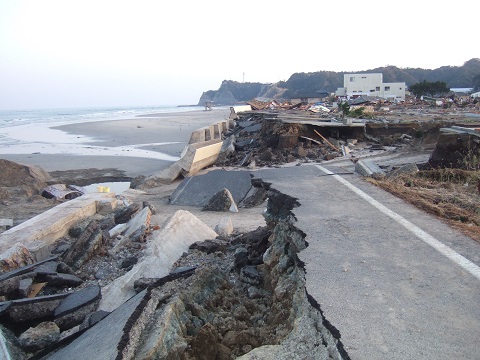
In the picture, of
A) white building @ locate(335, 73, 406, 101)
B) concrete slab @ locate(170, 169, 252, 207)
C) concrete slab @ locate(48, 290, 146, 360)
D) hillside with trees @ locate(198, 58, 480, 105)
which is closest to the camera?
concrete slab @ locate(48, 290, 146, 360)

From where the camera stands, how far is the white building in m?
74.9

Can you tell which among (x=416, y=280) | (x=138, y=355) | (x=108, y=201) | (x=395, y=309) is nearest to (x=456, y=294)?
(x=416, y=280)

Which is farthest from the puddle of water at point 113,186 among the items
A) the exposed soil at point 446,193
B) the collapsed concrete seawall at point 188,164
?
the exposed soil at point 446,193

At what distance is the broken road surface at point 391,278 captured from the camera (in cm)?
243

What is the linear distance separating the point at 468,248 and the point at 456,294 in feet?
3.50

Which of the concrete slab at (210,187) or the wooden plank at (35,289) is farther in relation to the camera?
the concrete slab at (210,187)

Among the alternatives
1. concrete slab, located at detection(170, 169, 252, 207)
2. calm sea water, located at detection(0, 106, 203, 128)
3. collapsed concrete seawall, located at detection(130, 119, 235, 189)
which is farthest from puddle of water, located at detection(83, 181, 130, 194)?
calm sea water, located at detection(0, 106, 203, 128)

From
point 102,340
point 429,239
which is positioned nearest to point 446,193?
point 429,239

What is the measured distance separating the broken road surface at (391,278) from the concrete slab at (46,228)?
3688 mm

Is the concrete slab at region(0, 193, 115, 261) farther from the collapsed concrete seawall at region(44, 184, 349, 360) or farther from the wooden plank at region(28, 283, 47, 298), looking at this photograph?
the collapsed concrete seawall at region(44, 184, 349, 360)

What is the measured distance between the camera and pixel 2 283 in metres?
4.76

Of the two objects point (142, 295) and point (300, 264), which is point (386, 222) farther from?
point (142, 295)

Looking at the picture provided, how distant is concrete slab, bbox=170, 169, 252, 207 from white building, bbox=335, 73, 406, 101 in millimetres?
68010

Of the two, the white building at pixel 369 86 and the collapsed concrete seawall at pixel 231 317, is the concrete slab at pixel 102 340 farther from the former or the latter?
the white building at pixel 369 86
